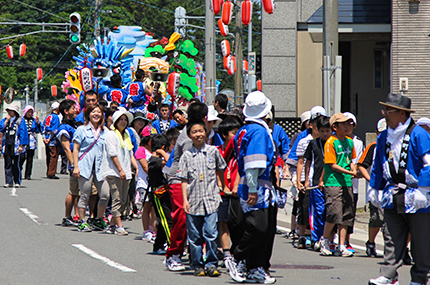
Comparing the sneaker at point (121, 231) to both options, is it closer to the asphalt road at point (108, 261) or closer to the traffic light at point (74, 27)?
the asphalt road at point (108, 261)

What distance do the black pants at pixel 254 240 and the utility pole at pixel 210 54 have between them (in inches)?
471

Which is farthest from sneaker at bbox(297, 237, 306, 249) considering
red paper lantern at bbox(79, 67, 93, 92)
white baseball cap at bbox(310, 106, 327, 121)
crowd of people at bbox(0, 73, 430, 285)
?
red paper lantern at bbox(79, 67, 93, 92)

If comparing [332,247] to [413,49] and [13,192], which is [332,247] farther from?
[413,49]

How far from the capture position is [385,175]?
749 cm

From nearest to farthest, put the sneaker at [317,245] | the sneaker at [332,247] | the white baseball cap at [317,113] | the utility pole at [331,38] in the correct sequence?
the sneaker at [332,247], the sneaker at [317,245], the white baseball cap at [317,113], the utility pole at [331,38]

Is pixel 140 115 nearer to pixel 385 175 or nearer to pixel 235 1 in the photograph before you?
pixel 385 175

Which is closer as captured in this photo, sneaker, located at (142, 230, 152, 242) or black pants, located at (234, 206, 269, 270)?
black pants, located at (234, 206, 269, 270)

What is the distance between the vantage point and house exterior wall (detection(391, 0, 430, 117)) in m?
19.8

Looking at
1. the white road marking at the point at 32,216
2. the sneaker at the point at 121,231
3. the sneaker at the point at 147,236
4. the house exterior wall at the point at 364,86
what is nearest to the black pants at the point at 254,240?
the sneaker at the point at 147,236

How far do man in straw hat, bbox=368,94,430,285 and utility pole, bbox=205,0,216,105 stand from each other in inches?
489

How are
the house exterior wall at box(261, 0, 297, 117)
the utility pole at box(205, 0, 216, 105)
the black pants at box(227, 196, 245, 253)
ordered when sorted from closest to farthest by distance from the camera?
1. the black pants at box(227, 196, 245, 253)
2. the utility pole at box(205, 0, 216, 105)
3. the house exterior wall at box(261, 0, 297, 117)

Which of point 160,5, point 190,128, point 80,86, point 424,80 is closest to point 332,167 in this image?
point 190,128

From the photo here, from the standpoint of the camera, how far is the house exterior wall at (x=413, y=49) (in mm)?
19844

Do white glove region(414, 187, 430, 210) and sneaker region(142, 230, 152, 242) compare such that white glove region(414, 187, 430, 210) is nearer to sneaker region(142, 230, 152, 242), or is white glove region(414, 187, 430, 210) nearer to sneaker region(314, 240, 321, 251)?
sneaker region(314, 240, 321, 251)
